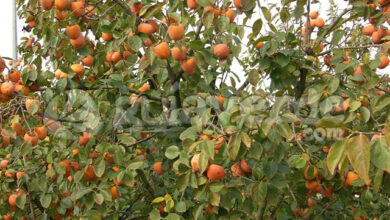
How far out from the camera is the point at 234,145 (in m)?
1.00

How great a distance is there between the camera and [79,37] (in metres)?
1.38

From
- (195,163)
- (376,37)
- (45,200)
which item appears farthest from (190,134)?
(376,37)

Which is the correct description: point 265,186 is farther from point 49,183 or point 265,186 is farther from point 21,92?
point 49,183

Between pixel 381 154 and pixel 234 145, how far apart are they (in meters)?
0.41

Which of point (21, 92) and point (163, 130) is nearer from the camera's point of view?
point (21, 92)

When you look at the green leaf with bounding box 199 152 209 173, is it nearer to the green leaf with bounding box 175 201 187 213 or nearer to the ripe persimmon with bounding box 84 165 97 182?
the green leaf with bounding box 175 201 187 213

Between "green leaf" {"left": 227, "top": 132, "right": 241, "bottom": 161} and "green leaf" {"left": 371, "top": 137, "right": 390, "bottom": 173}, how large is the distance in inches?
15.0

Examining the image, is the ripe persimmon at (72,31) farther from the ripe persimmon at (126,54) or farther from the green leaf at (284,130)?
the green leaf at (284,130)

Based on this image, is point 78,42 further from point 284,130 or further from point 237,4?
point 284,130

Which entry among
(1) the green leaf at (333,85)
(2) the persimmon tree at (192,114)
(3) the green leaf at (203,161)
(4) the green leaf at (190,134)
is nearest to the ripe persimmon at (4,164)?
(2) the persimmon tree at (192,114)

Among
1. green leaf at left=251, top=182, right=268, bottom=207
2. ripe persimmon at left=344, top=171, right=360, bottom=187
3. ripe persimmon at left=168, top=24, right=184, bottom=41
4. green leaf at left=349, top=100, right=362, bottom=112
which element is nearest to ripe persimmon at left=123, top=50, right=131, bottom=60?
ripe persimmon at left=168, top=24, right=184, bottom=41

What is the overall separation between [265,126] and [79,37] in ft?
2.60

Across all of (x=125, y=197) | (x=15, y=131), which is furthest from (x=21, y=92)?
(x=125, y=197)

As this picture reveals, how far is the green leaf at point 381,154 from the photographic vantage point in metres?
0.64
